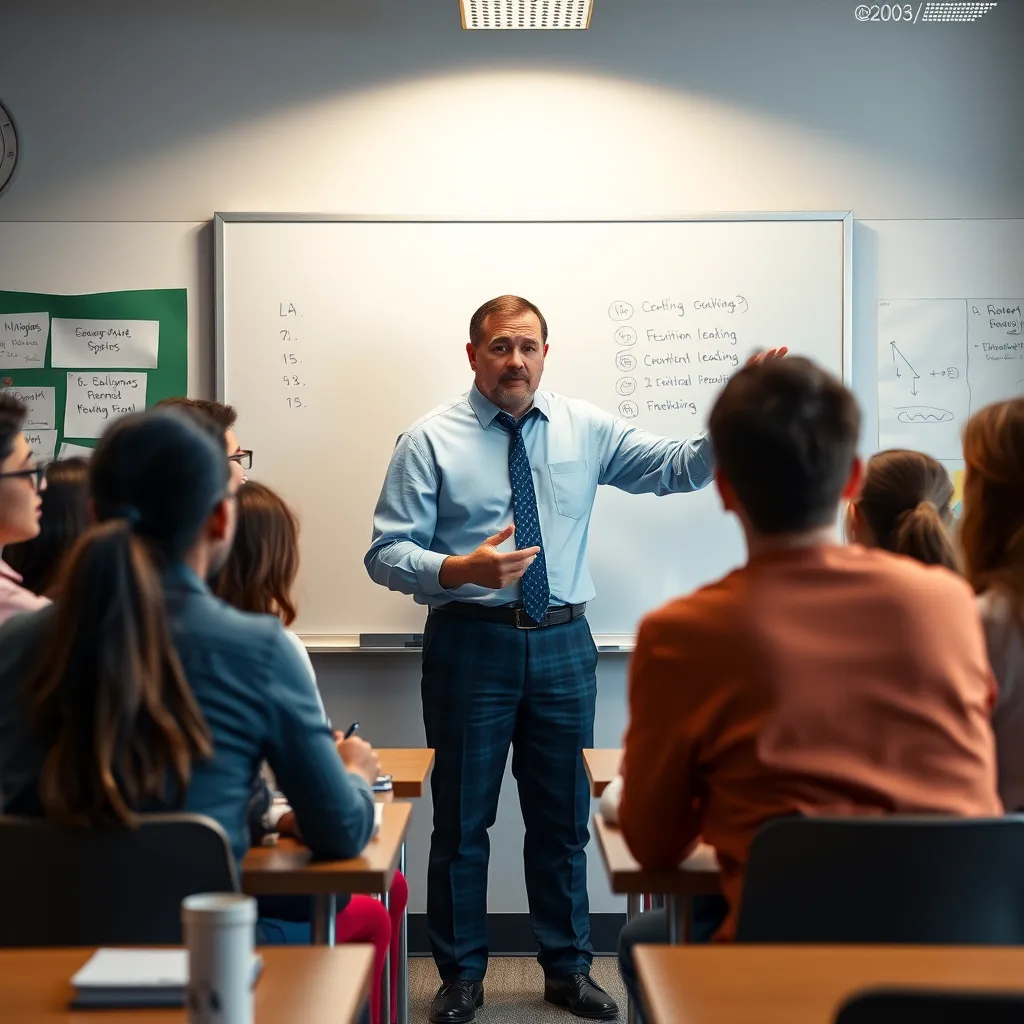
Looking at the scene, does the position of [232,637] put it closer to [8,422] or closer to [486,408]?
[8,422]

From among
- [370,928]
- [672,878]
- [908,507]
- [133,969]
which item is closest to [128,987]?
[133,969]

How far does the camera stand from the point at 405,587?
11.0ft

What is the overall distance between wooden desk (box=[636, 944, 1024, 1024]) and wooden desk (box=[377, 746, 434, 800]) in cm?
106

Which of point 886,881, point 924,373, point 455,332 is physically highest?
point 455,332

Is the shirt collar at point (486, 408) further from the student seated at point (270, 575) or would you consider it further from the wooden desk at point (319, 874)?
the wooden desk at point (319, 874)

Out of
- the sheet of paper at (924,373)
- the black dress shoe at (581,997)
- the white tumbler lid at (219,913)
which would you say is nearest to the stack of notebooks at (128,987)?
the white tumbler lid at (219,913)

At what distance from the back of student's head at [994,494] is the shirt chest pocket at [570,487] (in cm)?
162

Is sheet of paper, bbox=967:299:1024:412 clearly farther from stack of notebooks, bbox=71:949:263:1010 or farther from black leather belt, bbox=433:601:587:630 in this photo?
stack of notebooks, bbox=71:949:263:1010

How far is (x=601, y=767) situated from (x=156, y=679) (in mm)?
1056

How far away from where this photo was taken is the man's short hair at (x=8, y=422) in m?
2.38

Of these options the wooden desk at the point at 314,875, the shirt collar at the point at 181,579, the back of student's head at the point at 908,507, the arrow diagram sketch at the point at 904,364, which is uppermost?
the arrow diagram sketch at the point at 904,364

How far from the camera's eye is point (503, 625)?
3297 mm

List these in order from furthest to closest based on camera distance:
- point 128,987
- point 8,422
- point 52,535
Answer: point 52,535
point 8,422
point 128,987

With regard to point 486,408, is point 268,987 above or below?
below
